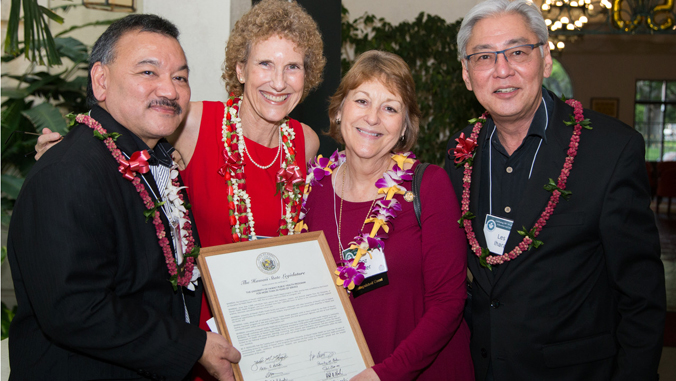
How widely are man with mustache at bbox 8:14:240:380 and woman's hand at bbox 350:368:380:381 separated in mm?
448

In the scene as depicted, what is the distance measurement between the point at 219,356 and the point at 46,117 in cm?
327

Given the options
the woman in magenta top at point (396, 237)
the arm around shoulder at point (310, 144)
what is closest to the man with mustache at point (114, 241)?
the woman in magenta top at point (396, 237)

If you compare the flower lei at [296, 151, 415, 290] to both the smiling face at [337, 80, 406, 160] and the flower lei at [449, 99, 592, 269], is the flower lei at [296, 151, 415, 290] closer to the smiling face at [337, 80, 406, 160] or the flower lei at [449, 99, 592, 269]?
the smiling face at [337, 80, 406, 160]

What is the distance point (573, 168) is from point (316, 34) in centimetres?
131

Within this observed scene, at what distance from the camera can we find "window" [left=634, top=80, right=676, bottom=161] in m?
16.9

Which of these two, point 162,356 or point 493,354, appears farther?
point 493,354

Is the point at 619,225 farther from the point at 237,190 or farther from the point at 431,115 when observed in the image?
the point at 431,115

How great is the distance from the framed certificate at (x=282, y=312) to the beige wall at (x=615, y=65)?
55.1 feet

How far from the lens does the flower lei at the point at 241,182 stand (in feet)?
7.53

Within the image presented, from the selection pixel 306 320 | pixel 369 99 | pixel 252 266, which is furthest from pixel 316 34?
pixel 306 320

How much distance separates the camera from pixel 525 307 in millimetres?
1921

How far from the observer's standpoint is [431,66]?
614 centimetres

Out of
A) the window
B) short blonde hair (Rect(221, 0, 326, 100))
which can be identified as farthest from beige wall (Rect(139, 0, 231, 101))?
the window
